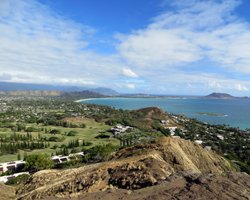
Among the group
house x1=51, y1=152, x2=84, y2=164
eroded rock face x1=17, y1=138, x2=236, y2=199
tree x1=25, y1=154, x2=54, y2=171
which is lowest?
house x1=51, y1=152, x2=84, y2=164

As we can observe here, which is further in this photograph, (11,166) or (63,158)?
(63,158)

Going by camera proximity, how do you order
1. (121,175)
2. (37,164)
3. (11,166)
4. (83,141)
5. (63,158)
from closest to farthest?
(121,175)
(37,164)
(11,166)
(63,158)
(83,141)

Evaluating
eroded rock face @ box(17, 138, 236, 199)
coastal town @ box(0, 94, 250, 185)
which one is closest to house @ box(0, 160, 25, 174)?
coastal town @ box(0, 94, 250, 185)

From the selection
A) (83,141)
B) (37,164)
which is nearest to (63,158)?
(37,164)

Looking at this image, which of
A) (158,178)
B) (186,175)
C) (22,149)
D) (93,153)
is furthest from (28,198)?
(22,149)

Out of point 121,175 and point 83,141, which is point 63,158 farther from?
point 121,175

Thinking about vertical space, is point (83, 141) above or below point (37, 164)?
below

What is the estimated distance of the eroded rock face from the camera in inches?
854

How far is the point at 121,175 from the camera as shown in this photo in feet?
74.2

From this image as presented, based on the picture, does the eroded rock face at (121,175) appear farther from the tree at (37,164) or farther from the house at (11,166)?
the house at (11,166)

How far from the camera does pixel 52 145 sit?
60.3 m

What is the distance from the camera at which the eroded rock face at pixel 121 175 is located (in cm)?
2170

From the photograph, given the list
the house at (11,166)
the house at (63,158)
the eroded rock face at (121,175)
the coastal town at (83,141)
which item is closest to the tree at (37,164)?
the coastal town at (83,141)

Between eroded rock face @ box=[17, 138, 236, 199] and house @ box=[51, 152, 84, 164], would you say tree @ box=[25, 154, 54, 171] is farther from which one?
eroded rock face @ box=[17, 138, 236, 199]
